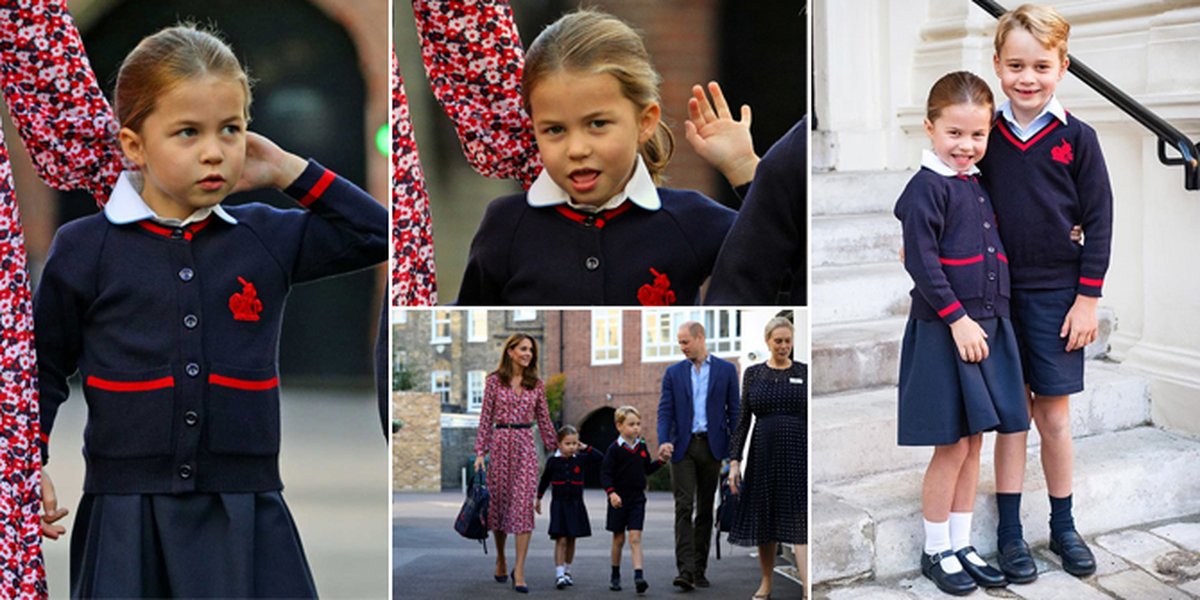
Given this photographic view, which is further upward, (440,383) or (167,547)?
(440,383)

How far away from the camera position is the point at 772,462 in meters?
3.19

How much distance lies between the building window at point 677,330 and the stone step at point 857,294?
1.30 metres

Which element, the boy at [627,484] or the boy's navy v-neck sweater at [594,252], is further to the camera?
the boy at [627,484]

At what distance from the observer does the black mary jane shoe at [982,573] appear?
349 cm

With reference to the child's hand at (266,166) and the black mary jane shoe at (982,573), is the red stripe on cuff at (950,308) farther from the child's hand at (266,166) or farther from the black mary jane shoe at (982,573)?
the child's hand at (266,166)

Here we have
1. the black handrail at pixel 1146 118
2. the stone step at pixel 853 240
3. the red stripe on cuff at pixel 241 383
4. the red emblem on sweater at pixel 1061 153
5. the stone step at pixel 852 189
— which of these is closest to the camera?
the red stripe on cuff at pixel 241 383

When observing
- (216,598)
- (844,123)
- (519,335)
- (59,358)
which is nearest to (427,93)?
(519,335)

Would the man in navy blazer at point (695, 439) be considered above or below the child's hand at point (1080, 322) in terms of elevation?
below

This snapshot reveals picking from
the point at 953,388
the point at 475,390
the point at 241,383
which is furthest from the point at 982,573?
the point at 241,383

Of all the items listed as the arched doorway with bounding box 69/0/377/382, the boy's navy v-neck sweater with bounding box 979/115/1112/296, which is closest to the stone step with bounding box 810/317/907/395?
the boy's navy v-neck sweater with bounding box 979/115/1112/296

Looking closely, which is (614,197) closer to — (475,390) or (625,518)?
(475,390)

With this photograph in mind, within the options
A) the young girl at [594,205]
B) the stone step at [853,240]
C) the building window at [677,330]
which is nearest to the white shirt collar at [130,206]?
the young girl at [594,205]

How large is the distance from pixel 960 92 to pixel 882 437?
1086 mm

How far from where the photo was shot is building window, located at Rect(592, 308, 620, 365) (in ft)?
10.00
